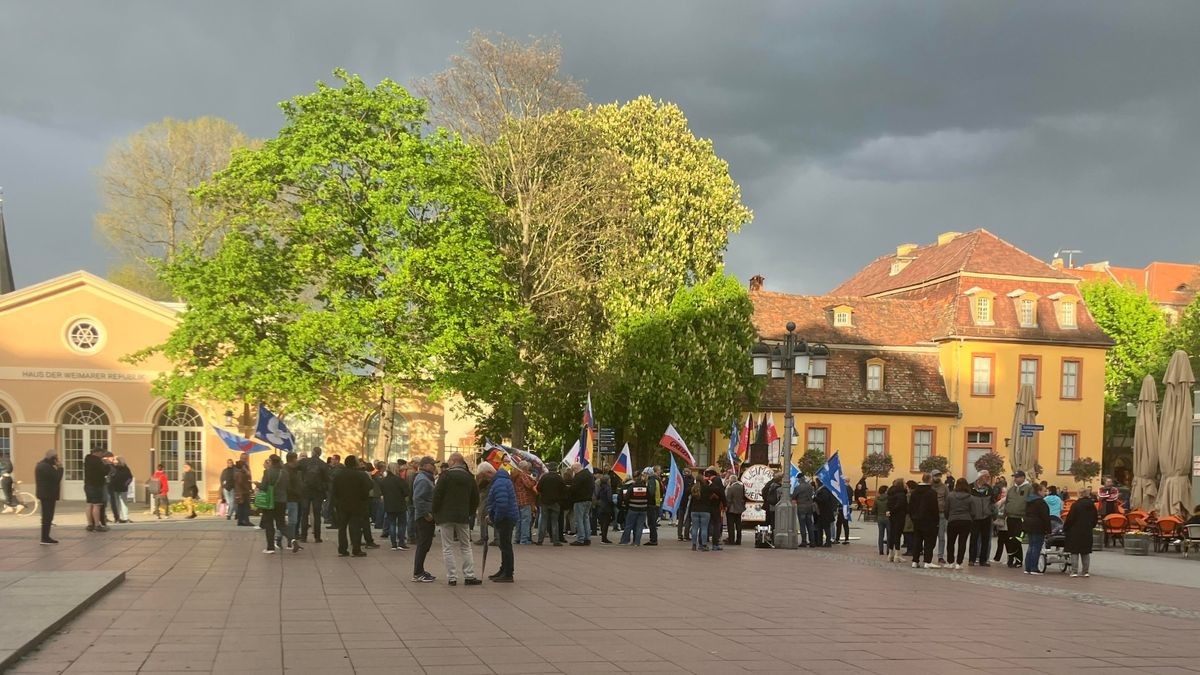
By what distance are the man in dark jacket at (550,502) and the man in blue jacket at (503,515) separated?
728 centimetres

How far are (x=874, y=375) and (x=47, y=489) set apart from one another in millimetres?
36438

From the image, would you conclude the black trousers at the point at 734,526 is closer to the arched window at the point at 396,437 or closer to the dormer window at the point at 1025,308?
the arched window at the point at 396,437

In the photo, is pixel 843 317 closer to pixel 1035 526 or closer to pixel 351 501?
pixel 1035 526

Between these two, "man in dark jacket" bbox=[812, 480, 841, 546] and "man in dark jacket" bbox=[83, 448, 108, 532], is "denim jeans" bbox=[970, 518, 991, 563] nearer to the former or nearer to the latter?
"man in dark jacket" bbox=[812, 480, 841, 546]

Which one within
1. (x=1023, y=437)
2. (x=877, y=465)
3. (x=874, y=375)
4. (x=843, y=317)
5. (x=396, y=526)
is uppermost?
(x=843, y=317)

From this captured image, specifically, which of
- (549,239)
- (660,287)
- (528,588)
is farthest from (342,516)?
(660,287)

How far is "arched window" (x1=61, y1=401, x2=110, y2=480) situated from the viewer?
3719 centimetres

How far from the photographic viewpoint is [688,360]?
3978 centimetres

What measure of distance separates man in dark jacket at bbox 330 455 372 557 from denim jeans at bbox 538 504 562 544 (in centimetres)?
510

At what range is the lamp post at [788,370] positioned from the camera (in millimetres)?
23359

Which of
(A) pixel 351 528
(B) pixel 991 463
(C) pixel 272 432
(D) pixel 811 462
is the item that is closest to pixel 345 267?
(C) pixel 272 432

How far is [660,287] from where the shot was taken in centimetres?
3994

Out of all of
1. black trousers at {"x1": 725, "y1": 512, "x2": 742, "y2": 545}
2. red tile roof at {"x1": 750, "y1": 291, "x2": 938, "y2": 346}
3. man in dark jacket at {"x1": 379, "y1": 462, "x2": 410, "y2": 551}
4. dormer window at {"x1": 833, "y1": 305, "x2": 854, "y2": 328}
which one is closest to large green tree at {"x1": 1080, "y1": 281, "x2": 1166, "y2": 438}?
red tile roof at {"x1": 750, "y1": 291, "x2": 938, "y2": 346}

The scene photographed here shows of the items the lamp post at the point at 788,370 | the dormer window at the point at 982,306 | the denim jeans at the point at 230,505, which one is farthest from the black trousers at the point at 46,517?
the dormer window at the point at 982,306
